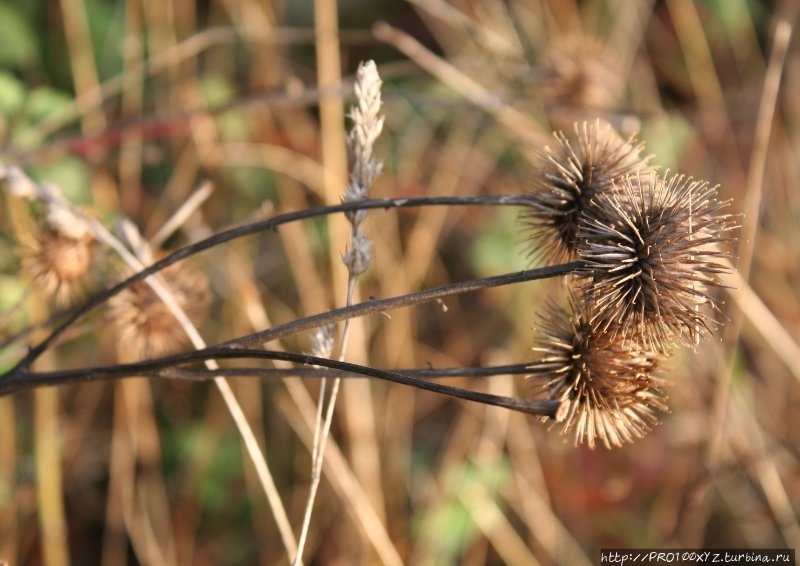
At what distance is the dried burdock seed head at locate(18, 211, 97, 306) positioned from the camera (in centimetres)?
137

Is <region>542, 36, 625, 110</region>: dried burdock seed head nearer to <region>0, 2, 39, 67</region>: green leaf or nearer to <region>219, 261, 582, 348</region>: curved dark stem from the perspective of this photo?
<region>219, 261, 582, 348</region>: curved dark stem

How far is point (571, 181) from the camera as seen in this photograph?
112 centimetres

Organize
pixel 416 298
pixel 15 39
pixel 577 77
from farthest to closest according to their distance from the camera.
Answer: pixel 15 39, pixel 577 77, pixel 416 298

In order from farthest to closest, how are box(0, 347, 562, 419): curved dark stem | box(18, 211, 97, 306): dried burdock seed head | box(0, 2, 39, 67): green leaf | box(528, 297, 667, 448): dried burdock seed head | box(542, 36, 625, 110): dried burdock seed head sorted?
box(0, 2, 39, 67): green leaf
box(542, 36, 625, 110): dried burdock seed head
box(18, 211, 97, 306): dried burdock seed head
box(528, 297, 667, 448): dried burdock seed head
box(0, 347, 562, 419): curved dark stem

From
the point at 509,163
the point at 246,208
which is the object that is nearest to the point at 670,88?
the point at 509,163

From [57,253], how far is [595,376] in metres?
0.96

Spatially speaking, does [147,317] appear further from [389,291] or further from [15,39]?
[15,39]

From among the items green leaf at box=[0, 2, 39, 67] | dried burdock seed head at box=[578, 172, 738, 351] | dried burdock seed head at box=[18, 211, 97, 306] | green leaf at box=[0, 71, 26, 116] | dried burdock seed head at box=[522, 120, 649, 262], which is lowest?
dried burdock seed head at box=[578, 172, 738, 351]

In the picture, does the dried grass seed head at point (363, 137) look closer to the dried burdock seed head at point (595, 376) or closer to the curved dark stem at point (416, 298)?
the curved dark stem at point (416, 298)

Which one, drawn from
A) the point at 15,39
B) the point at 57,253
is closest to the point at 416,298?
the point at 57,253

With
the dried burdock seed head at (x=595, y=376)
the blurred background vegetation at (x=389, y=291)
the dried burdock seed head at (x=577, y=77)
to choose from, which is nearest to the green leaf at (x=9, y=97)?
the blurred background vegetation at (x=389, y=291)

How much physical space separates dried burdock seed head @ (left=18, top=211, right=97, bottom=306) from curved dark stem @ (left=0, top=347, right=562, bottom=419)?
0.29 meters

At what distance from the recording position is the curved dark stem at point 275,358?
2.95 feet

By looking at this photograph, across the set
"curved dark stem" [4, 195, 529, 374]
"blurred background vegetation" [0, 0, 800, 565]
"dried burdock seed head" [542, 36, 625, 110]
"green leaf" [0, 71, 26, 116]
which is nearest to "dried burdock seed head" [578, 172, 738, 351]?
"curved dark stem" [4, 195, 529, 374]
